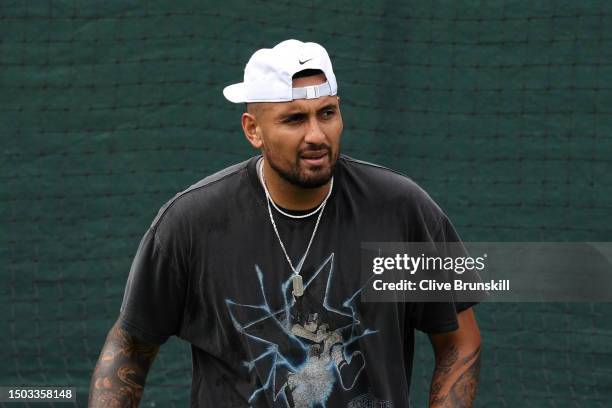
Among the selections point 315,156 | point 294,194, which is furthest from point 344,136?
point 315,156

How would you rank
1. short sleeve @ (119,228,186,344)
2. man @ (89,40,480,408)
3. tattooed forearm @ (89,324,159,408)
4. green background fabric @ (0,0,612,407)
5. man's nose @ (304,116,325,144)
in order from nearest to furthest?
1. man's nose @ (304,116,325,144)
2. man @ (89,40,480,408)
3. short sleeve @ (119,228,186,344)
4. tattooed forearm @ (89,324,159,408)
5. green background fabric @ (0,0,612,407)

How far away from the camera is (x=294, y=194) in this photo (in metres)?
3.62

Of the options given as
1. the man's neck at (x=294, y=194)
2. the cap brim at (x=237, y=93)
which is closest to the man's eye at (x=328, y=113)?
the man's neck at (x=294, y=194)

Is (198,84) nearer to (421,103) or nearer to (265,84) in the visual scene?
(421,103)

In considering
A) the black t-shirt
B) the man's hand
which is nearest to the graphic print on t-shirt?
the black t-shirt

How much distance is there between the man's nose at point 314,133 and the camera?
346cm

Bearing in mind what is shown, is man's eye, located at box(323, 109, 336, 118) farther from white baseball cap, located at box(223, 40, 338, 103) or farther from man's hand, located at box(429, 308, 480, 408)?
man's hand, located at box(429, 308, 480, 408)

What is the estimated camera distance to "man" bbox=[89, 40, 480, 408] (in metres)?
3.57

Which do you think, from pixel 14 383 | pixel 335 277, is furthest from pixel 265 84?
pixel 14 383

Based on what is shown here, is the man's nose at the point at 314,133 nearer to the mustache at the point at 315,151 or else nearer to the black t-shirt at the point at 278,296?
the mustache at the point at 315,151

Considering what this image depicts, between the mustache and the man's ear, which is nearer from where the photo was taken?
the mustache

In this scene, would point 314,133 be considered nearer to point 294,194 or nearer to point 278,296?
point 294,194

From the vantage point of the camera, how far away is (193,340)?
3715 millimetres

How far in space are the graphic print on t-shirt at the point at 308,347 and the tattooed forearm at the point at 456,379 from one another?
409 millimetres
